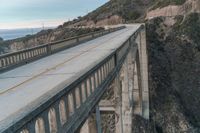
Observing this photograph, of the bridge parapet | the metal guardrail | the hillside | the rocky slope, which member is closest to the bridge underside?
the bridge parapet

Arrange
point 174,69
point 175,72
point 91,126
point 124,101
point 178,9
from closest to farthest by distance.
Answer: point 91,126, point 124,101, point 175,72, point 174,69, point 178,9

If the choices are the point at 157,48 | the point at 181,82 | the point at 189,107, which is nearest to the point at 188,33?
the point at 157,48

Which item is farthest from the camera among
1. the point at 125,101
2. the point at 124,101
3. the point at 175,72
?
the point at 175,72

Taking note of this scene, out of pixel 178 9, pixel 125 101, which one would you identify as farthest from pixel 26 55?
pixel 178 9

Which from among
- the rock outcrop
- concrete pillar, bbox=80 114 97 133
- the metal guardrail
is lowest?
concrete pillar, bbox=80 114 97 133

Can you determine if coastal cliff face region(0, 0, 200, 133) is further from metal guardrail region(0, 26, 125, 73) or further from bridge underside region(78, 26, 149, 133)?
metal guardrail region(0, 26, 125, 73)

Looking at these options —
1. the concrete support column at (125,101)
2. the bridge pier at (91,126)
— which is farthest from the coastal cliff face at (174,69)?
the bridge pier at (91,126)

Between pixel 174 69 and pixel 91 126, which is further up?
pixel 91 126

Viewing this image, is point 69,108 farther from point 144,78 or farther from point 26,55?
point 144,78

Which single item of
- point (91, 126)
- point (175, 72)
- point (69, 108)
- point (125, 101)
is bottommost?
point (175, 72)
